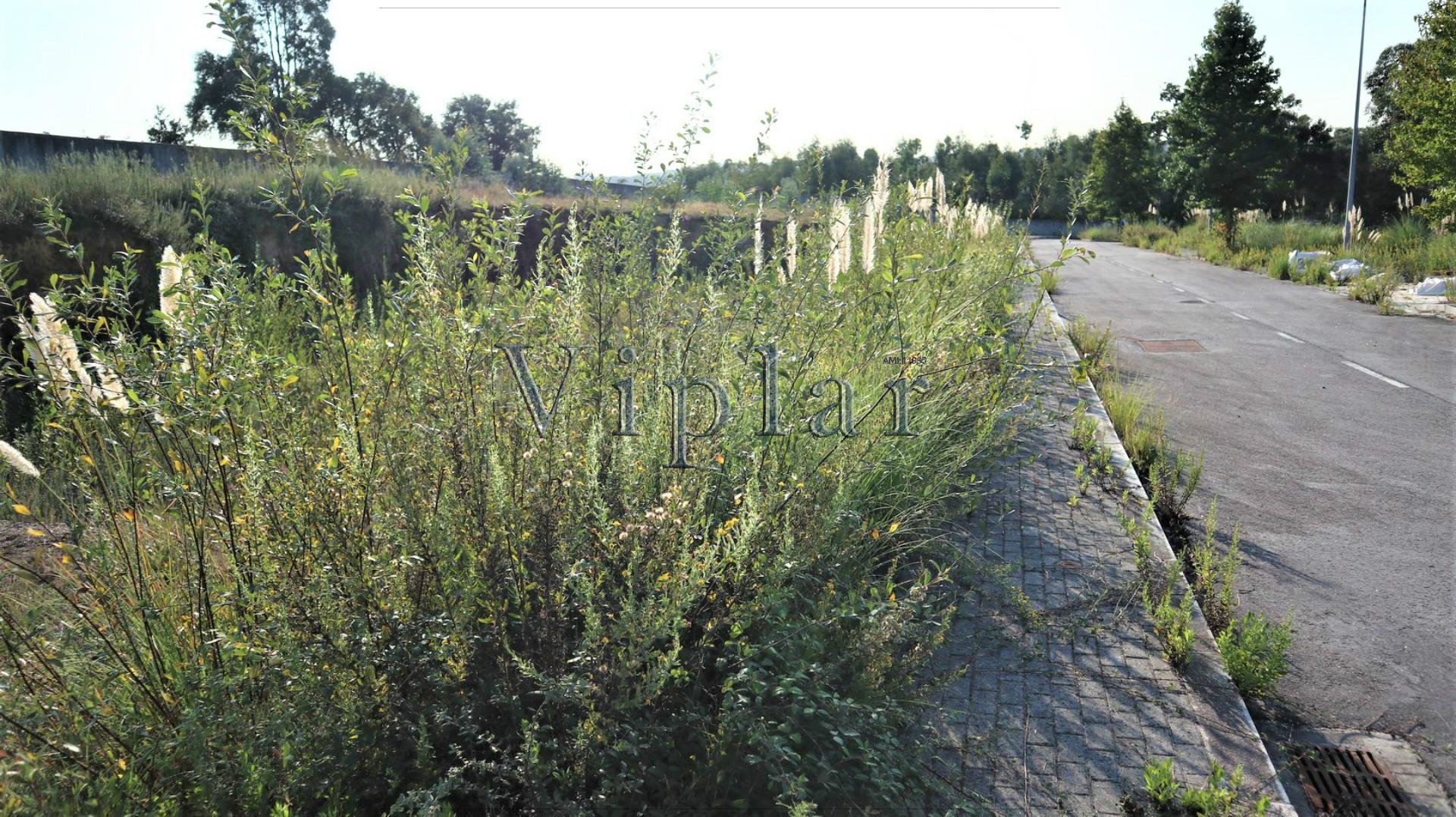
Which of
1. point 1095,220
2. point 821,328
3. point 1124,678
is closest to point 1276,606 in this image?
point 1124,678

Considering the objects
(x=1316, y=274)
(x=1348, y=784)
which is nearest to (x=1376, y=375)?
(x=1348, y=784)

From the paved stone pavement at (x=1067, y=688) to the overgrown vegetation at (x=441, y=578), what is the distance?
10.4 inches

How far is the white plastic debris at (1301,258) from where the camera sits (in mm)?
21755

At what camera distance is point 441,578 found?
2840 mm

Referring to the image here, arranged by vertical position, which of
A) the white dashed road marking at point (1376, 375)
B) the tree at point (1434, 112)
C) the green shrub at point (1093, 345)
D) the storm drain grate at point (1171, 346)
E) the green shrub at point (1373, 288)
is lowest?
the white dashed road marking at point (1376, 375)

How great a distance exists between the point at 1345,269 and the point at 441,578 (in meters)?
22.9

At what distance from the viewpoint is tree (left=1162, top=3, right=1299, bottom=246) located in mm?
32875

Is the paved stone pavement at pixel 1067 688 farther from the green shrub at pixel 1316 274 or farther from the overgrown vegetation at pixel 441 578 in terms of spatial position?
the green shrub at pixel 1316 274

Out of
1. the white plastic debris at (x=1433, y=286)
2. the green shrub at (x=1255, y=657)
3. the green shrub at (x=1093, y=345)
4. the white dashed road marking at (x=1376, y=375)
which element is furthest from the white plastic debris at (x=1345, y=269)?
the green shrub at (x=1255, y=657)

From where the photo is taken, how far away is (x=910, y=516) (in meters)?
4.59

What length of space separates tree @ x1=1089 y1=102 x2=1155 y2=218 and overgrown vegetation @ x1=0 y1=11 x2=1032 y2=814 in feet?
187

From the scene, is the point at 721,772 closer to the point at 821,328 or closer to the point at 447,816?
the point at 447,816

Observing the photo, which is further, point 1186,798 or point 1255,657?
point 1255,657

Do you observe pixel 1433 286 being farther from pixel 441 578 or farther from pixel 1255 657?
pixel 441 578
